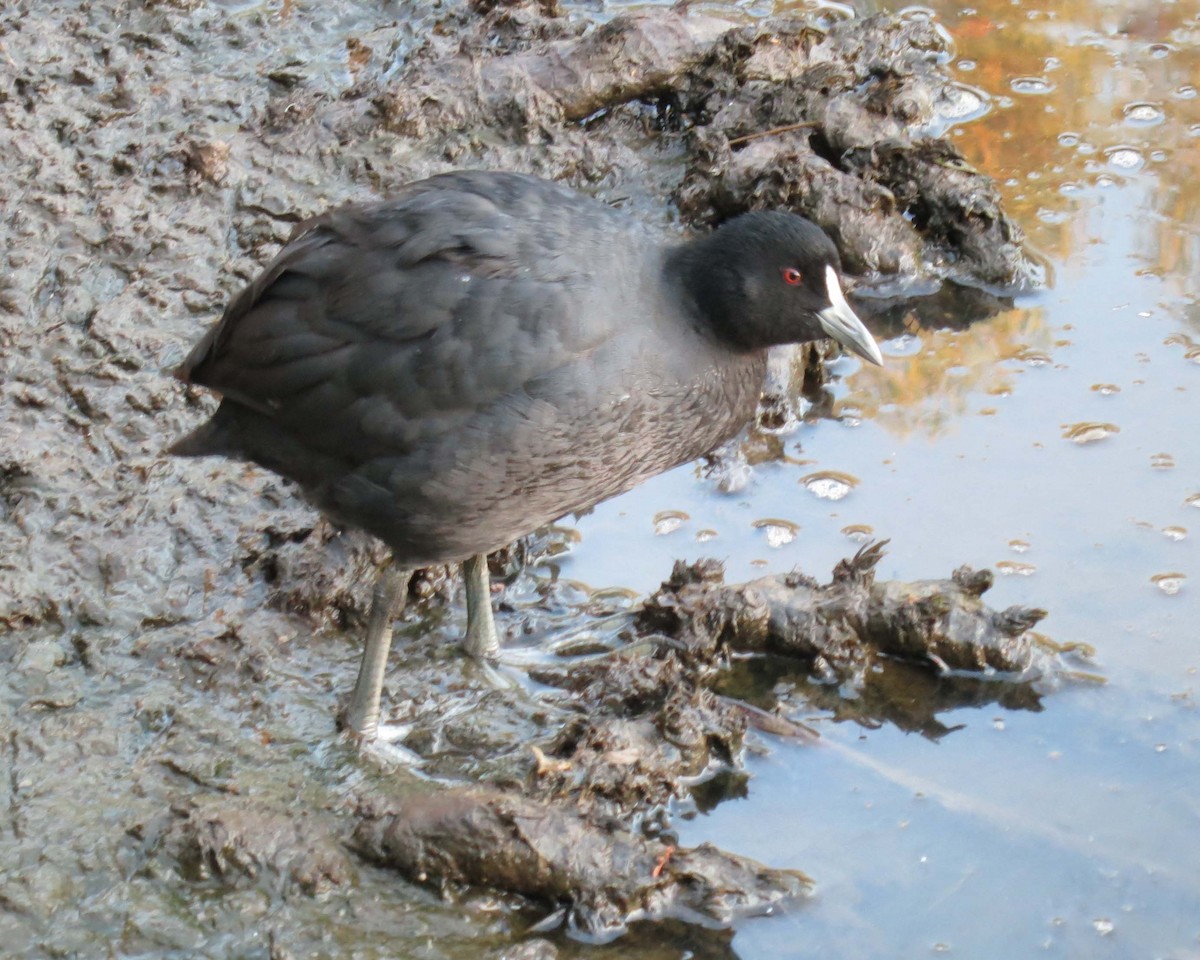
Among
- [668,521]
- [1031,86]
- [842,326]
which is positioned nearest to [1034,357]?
[842,326]

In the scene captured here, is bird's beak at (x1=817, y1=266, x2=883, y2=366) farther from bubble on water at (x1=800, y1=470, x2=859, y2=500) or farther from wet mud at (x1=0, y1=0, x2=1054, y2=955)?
bubble on water at (x1=800, y1=470, x2=859, y2=500)

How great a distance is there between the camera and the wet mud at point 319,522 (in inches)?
142

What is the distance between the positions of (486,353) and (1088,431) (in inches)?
93.5

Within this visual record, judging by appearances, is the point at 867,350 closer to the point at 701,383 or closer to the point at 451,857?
the point at 701,383

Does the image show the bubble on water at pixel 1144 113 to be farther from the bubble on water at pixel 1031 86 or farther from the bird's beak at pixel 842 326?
the bird's beak at pixel 842 326

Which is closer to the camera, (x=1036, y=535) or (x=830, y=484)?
(x=1036, y=535)

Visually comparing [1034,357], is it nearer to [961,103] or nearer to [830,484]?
[830,484]

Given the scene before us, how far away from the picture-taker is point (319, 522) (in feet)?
15.4

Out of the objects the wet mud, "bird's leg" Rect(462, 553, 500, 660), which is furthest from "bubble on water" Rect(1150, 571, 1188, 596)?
"bird's leg" Rect(462, 553, 500, 660)

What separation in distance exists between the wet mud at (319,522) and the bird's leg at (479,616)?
0.09m

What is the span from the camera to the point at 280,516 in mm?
A: 4777

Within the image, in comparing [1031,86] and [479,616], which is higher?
[1031,86]

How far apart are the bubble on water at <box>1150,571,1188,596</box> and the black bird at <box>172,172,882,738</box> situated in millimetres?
1150

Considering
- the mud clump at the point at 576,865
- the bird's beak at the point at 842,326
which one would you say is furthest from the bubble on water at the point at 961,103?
the mud clump at the point at 576,865
